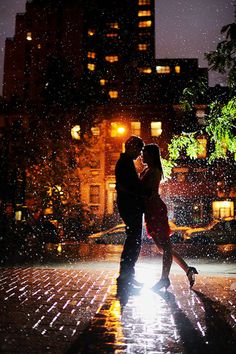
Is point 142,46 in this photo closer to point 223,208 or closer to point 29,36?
point 29,36

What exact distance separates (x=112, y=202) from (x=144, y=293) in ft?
93.9

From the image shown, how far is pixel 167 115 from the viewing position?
33.5 m

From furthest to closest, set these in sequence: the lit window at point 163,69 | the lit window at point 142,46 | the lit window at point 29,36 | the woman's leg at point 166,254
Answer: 1. the lit window at point 142,46
2. the lit window at point 29,36
3. the lit window at point 163,69
4. the woman's leg at point 166,254

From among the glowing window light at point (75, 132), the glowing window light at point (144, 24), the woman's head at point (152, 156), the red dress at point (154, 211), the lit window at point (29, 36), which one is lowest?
the red dress at point (154, 211)

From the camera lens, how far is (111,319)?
3539 mm

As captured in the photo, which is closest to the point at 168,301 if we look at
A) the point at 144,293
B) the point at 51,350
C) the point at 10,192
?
the point at 144,293

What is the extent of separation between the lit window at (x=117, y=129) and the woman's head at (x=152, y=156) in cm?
2857

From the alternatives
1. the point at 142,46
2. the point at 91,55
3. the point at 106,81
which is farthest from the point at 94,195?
the point at 142,46

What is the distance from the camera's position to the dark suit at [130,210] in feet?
16.5

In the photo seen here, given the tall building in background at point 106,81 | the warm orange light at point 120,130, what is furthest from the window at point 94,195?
the warm orange light at point 120,130

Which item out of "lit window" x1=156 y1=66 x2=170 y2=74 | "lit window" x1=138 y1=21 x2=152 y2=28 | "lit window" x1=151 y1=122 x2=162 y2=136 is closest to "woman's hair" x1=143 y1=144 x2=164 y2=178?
"lit window" x1=151 y1=122 x2=162 y2=136

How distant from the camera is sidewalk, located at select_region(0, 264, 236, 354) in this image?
2854mm

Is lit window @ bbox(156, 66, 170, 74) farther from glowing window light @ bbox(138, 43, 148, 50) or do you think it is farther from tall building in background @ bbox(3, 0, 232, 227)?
glowing window light @ bbox(138, 43, 148, 50)

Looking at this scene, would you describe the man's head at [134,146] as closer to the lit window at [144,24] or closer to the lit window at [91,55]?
the lit window at [91,55]
